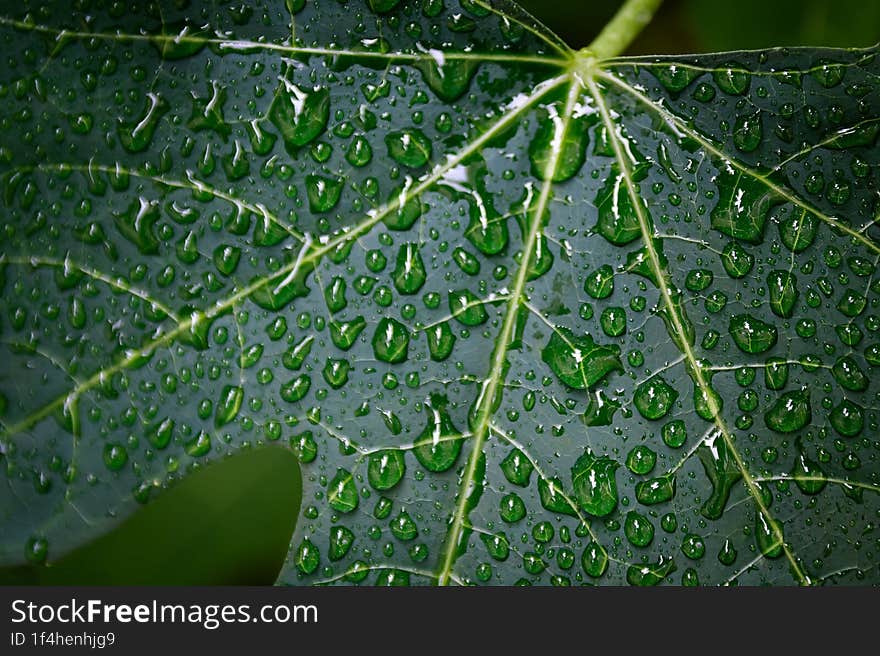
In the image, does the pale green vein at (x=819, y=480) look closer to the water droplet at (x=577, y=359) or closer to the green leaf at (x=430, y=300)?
the green leaf at (x=430, y=300)

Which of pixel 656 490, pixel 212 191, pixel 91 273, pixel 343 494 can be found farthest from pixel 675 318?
pixel 91 273

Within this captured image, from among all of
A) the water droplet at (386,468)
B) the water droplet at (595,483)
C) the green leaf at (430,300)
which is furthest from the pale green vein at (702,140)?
the water droplet at (386,468)

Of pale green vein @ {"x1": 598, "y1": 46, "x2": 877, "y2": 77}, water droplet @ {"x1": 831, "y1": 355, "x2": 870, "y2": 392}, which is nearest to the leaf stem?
pale green vein @ {"x1": 598, "y1": 46, "x2": 877, "y2": 77}

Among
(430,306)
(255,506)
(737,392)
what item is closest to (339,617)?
(255,506)

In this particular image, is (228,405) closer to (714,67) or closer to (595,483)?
(595,483)

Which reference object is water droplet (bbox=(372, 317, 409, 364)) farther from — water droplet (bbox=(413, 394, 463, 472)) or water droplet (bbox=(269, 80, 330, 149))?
water droplet (bbox=(269, 80, 330, 149))

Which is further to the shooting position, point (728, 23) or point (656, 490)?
point (728, 23)
